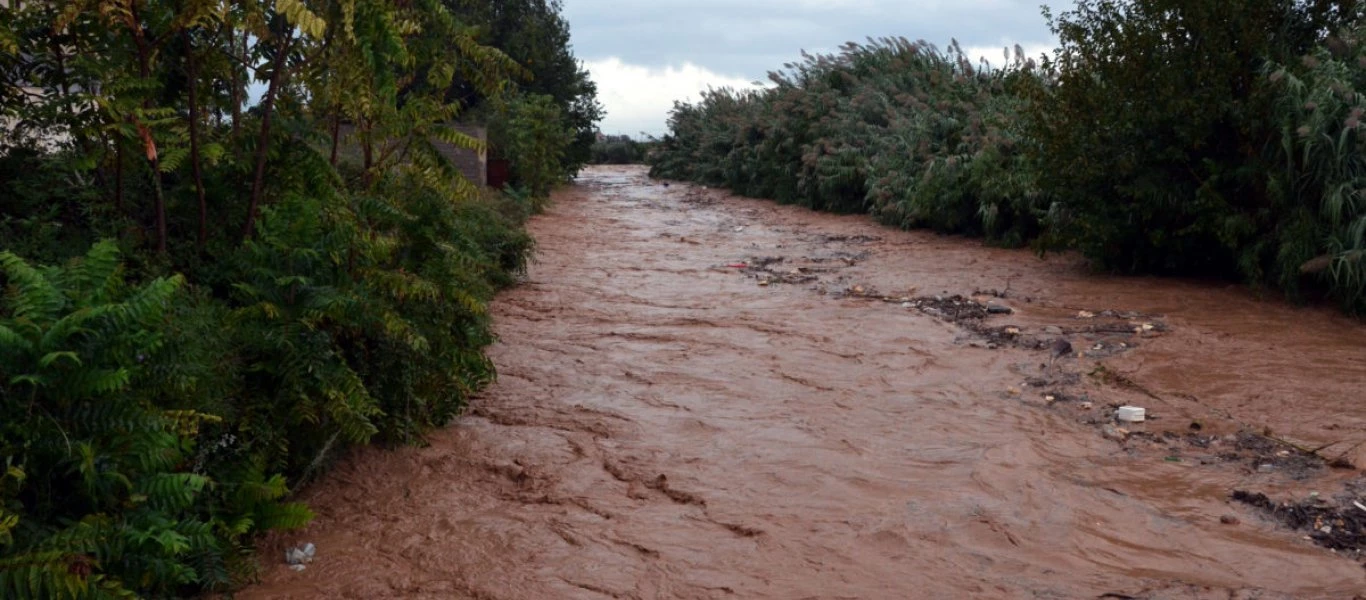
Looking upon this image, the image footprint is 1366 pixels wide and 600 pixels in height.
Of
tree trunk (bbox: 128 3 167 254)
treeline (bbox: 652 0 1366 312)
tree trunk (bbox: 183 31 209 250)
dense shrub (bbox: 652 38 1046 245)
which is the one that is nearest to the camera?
tree trunk (bbox: 128 3 167 254)

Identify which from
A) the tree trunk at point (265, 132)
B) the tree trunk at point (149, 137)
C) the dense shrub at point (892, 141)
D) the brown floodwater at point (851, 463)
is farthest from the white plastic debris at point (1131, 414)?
the dense shrub at point (892, 141)

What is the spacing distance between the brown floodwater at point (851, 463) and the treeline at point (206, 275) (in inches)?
21.1

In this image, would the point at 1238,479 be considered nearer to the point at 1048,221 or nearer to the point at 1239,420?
the point at 1239,420

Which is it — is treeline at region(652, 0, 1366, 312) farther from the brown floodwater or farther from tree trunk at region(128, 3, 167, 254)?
tree trunk at region(128, 3, 167, 254)

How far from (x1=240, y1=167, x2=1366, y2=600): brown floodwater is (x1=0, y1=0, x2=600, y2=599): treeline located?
0.54 meters

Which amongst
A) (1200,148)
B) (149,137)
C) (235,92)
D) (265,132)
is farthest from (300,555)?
(1200,148)

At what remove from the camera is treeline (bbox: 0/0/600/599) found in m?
3.59

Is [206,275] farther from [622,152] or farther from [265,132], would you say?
[622,152]

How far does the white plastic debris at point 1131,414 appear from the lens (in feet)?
22.3

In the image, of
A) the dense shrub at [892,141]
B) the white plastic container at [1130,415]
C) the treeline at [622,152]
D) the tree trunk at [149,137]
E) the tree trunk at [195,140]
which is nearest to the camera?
the tree trunk at [149,137]

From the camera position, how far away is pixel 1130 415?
6820mm

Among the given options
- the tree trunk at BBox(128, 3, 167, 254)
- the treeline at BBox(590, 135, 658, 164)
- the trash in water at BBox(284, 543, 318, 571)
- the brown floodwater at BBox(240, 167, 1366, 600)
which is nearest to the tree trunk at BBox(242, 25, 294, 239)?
the tree trunk at BBox(128, 3, 167, 254)

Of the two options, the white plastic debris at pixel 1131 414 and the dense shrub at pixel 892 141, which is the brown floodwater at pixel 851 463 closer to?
the white plastic debris at pixel 1131 414

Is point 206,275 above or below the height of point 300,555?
above
